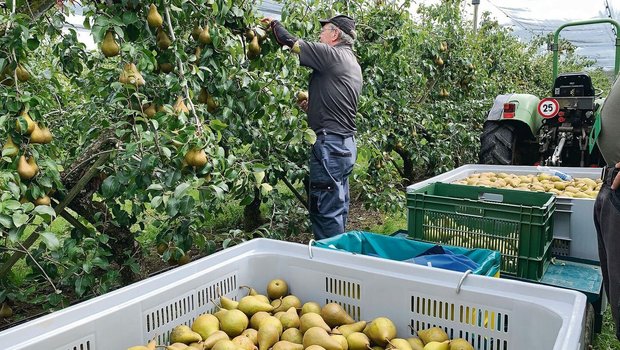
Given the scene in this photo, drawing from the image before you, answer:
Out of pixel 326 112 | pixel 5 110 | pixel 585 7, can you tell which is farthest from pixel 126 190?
pixel 585 7

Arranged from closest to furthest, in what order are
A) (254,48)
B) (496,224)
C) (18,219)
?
(18,219), (496,224), (254,48)

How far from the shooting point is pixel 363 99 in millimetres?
4285

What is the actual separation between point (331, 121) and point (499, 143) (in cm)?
242

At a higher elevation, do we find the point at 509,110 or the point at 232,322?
the point at 509,110

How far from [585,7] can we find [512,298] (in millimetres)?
17439

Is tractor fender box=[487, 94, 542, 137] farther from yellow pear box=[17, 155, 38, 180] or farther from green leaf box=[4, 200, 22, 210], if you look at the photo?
green leaf box=[4, 200, 22, 210]

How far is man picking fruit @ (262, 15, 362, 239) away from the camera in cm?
347

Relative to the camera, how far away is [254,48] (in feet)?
9.21

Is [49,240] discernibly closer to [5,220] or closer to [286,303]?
[5,220]

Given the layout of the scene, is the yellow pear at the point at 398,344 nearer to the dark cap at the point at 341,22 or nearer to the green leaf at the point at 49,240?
the green leaf at the point at 49,240

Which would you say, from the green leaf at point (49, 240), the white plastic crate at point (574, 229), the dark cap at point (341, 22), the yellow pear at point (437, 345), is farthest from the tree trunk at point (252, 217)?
the yellow pear at point (437, 345)

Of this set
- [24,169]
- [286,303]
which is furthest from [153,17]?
[286,303]

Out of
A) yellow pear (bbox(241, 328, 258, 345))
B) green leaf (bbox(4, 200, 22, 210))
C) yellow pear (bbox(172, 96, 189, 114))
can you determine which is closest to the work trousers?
yellow pear (bbox(241, 328, 258, 345))

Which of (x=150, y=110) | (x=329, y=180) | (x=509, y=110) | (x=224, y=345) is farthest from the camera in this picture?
(x=509, y=110)
